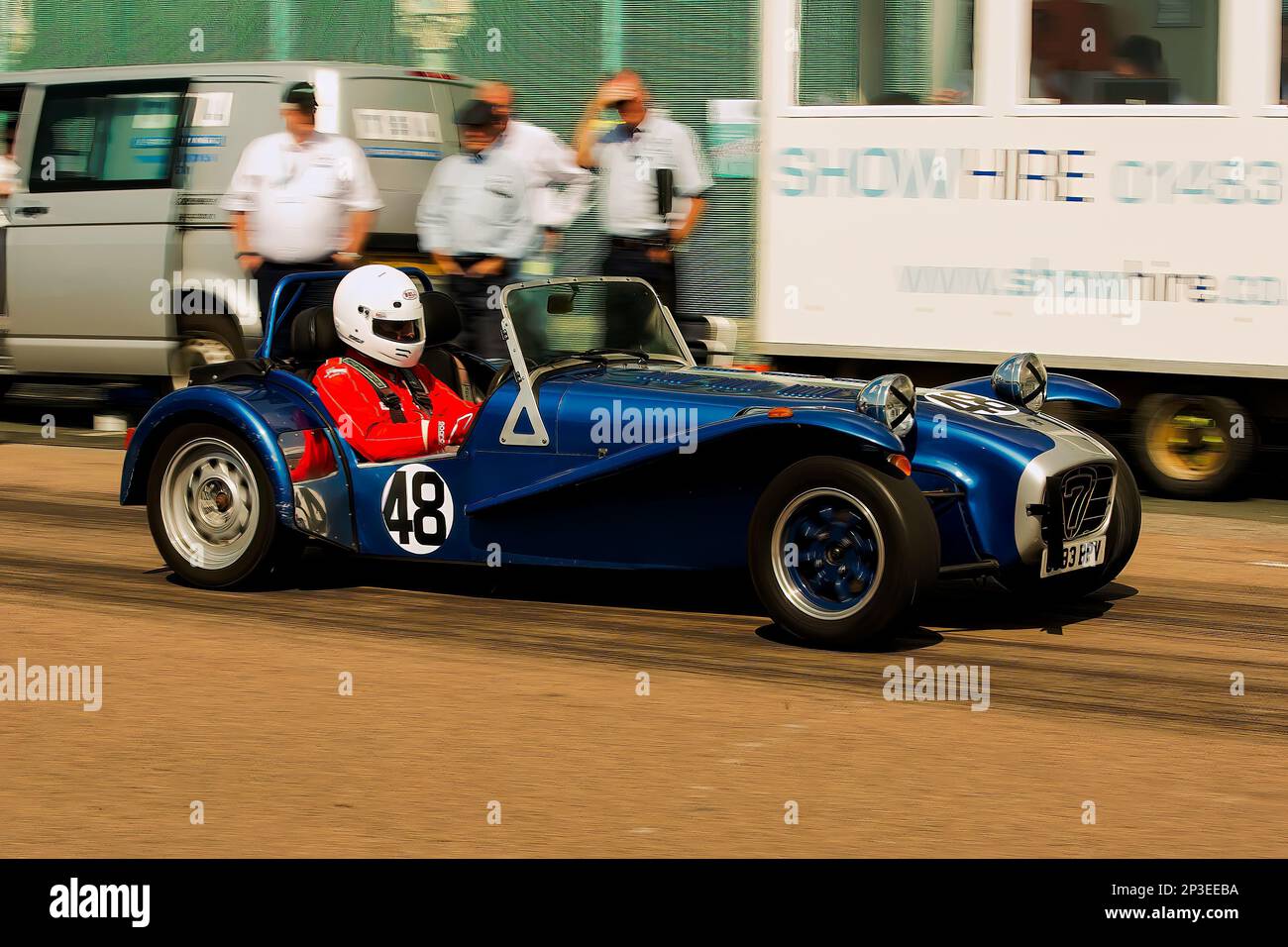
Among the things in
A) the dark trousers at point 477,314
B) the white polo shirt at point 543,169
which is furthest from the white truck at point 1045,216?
the dark trousers at point 477,314

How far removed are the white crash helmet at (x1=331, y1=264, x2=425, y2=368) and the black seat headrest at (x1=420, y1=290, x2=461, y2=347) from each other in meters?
0.09

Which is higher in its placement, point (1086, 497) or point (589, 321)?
point (589, 321)

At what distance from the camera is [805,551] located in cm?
642

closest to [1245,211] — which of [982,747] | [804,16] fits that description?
[804,16]

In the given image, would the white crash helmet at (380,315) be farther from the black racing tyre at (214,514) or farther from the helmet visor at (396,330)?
the black racing tyre at (214,514)

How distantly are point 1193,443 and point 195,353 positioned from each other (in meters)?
5.87

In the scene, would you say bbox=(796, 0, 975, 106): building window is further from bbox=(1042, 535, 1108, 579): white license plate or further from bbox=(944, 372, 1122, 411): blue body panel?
bbox=(1042, 535, 1108, 579): white license plate

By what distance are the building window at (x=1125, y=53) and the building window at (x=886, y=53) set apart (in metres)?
0.41

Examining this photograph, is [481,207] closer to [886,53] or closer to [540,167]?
[540,167]

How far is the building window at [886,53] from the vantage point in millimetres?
10375

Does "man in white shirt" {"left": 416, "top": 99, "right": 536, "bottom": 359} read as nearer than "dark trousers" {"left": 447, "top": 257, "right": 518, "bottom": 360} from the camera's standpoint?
No

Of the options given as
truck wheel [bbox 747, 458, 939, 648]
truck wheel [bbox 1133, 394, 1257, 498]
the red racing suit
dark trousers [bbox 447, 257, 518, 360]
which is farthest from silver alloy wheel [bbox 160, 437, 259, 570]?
truck wheel [bbox 1133, 394, 1257, 498]

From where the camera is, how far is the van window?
11891mm

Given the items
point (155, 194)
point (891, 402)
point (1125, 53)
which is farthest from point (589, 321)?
point (155, 194)
